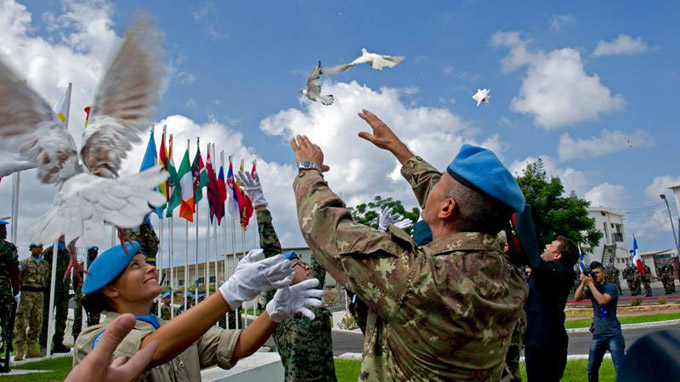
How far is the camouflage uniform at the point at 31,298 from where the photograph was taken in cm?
902

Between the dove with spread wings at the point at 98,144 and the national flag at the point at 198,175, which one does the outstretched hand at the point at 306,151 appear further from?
the national flag at the point at 198,175

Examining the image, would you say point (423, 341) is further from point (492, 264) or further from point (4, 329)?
Answer: point (4, 329)

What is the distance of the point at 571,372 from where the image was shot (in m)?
7.89

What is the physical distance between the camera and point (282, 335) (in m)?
3.92

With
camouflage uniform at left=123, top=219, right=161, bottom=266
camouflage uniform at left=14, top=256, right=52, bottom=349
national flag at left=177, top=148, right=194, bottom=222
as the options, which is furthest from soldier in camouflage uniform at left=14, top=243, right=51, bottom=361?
camouflage uniform at left=123, top=219, right=161, bottom=266

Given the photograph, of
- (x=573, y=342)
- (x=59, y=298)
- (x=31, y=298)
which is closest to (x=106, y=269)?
(x=31, y=298)

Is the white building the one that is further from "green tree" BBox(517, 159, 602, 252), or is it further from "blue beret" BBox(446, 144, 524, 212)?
"blue beret" BBox(446, 144, 524, 212)

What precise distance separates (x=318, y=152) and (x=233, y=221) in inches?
656

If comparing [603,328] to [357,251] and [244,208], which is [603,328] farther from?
[244,208]

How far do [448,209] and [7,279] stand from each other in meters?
7.94

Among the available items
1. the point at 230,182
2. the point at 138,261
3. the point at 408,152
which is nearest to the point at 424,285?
the point at 408,152

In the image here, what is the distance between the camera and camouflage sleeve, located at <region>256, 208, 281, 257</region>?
12.1 feet

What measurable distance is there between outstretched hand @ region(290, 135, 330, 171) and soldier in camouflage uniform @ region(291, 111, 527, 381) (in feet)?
0.43

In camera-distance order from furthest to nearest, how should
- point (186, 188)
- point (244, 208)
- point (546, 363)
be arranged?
point (244, 208) < point (186, 188) < point (546, 363)
